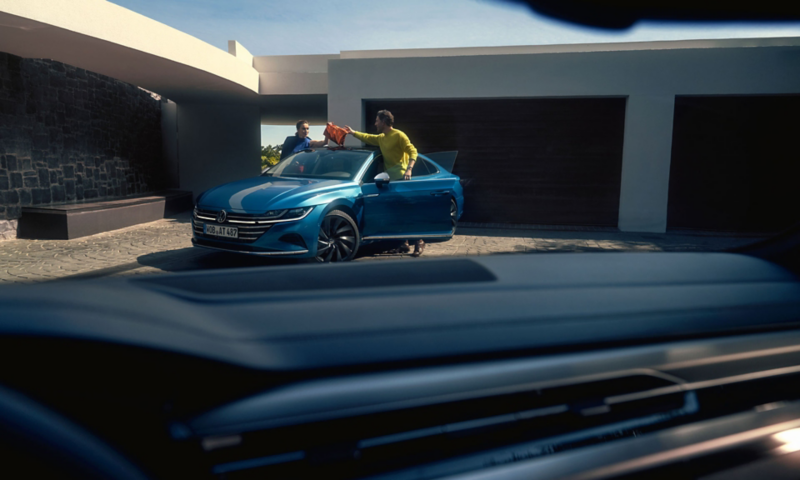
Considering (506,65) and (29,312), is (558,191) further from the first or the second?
(29,312)

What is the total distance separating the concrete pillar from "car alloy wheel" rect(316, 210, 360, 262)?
7.33 meters

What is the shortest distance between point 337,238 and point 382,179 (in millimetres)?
1055

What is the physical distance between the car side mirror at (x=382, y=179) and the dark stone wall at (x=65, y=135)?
6753mm

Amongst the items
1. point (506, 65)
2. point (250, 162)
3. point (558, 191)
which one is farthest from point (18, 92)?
point (558, 191)

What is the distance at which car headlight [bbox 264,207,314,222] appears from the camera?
6035mm

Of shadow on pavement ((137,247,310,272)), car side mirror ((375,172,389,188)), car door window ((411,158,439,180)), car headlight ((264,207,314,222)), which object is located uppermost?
car door window ((411,158,439,180))

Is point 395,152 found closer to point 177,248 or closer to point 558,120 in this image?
point 177,248

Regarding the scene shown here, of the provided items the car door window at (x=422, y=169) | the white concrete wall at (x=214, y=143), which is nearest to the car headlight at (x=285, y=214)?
the car door window at (x=422, y=169)

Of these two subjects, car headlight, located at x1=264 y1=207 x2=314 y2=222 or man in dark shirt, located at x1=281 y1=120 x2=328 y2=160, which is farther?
man in dark shirt, located at x1=281 y1=120 x2=328 y2=160

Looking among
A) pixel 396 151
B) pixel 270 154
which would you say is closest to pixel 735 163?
pixel 396 151

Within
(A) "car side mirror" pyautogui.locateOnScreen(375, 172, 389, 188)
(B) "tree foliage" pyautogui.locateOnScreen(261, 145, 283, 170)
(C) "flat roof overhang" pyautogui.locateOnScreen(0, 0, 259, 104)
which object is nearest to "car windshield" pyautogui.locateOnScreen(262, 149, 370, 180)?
(A) "car side mirror" pyautogui.locateOnScreen(375, 172, 389, 188)

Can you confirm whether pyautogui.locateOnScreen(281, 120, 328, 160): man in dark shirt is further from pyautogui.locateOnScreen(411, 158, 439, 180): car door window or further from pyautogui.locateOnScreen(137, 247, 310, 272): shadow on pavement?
pyautogui.locateOnScreen(137, 247, 310, 272): shadow on pavement

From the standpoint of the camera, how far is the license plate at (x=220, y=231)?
612 centimetres

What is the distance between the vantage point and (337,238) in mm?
6609
